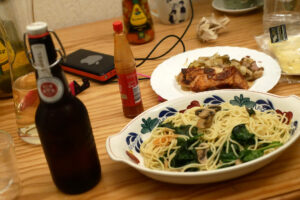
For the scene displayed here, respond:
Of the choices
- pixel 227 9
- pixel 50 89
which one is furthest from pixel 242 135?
pixel 227 9

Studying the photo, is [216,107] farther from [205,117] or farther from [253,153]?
[253,153]

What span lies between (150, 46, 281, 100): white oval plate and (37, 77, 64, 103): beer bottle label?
45 cm

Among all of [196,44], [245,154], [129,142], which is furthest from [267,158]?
[196,44]

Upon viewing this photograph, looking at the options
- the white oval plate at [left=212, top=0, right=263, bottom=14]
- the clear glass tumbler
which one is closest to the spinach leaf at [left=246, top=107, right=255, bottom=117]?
the clear glass tumbler

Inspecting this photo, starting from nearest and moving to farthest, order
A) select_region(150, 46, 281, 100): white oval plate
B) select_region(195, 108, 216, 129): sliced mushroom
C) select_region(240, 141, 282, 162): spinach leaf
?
select_region(240, 141, 282, 162): spinach leaf, select_region(195, 108, 216, 129): sliced mushroom, select_region(150, 46, 281, 100): white oval plate

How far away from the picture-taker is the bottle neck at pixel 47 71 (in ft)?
2.27

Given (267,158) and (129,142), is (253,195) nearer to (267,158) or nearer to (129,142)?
(267,158)

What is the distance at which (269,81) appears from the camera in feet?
3.75

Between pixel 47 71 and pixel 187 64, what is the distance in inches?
28.0

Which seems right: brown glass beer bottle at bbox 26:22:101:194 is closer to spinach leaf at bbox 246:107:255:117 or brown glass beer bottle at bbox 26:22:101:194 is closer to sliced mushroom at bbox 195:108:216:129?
sliced mushroom at bbox 195:108:216:129

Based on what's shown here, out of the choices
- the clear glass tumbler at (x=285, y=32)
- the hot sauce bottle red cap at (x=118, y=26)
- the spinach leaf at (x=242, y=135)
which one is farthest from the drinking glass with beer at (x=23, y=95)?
the clear glass tumbler at (x=285, y=32)

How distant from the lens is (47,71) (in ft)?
2.37

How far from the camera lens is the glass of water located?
87cm

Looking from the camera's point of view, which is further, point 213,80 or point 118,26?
point 213,80
